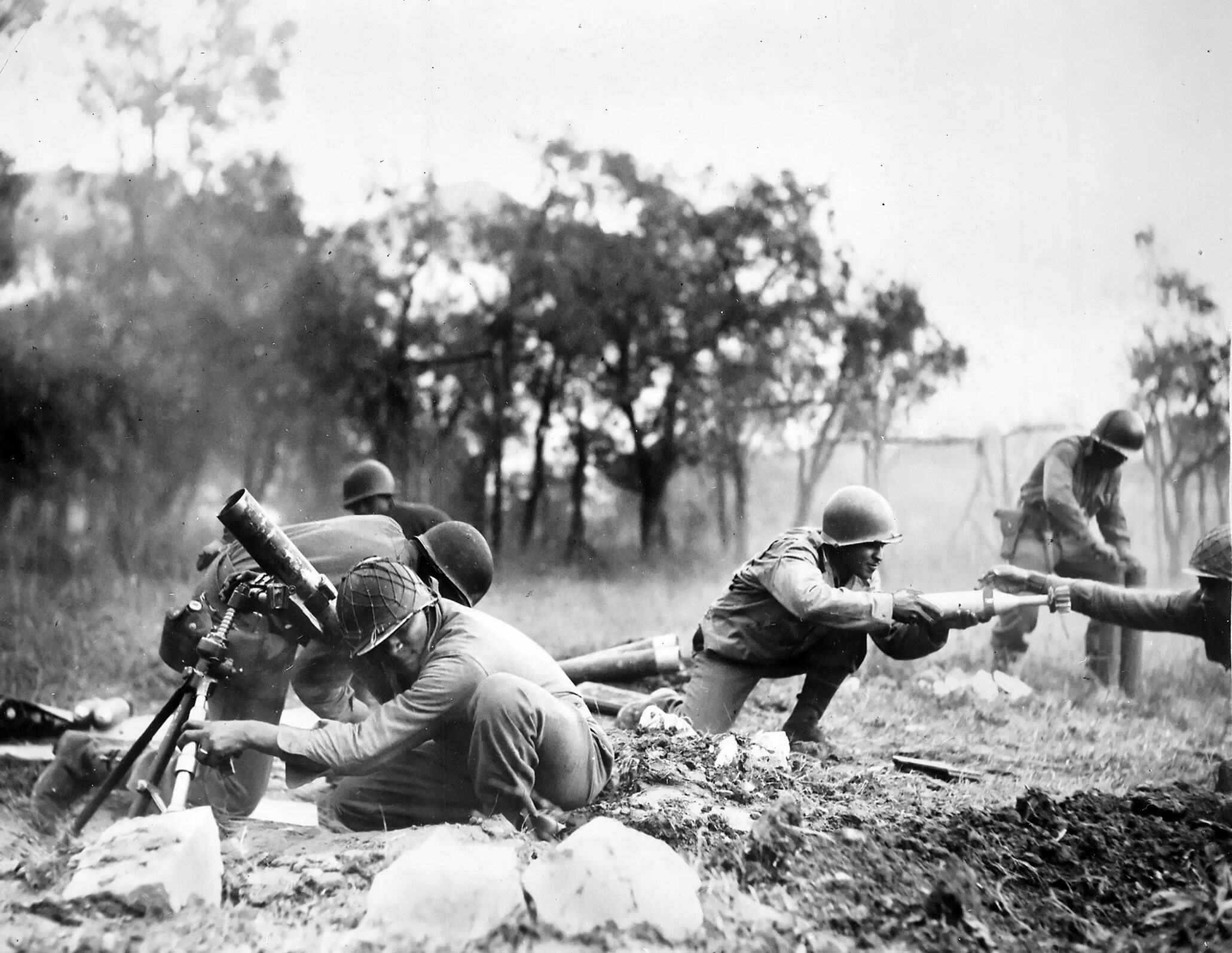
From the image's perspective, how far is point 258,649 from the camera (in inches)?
170

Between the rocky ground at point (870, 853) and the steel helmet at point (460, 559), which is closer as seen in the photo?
the rocky ground at point (870, 853)

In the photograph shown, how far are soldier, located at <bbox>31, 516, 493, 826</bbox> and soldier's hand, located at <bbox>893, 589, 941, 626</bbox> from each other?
1753 millimetres

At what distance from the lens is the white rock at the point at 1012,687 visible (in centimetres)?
522

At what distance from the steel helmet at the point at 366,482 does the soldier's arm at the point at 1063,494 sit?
2981 mm

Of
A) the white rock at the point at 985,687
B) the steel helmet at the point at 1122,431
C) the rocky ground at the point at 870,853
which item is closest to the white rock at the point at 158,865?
the rocky ground at the point at 870,853

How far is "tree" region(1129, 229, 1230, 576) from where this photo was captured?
5039 millimetres

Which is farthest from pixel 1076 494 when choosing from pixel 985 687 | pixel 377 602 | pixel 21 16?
pixel 21 16

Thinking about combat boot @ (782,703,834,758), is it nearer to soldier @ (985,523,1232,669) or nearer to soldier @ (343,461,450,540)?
soldier @ (985,523,1232,669)

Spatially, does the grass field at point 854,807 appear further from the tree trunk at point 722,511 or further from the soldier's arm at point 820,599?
the soldier's arm at point 820,599

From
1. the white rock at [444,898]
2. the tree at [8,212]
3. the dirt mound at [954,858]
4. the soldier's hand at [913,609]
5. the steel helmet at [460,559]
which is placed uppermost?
the tree at [8,212]

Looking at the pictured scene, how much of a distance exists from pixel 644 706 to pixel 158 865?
7.93ft

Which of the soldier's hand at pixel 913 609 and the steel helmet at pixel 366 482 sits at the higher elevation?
the steel helmet at pixel 366 482

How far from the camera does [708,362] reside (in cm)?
534

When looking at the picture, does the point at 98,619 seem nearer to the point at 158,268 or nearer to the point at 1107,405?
the point at 158,268
